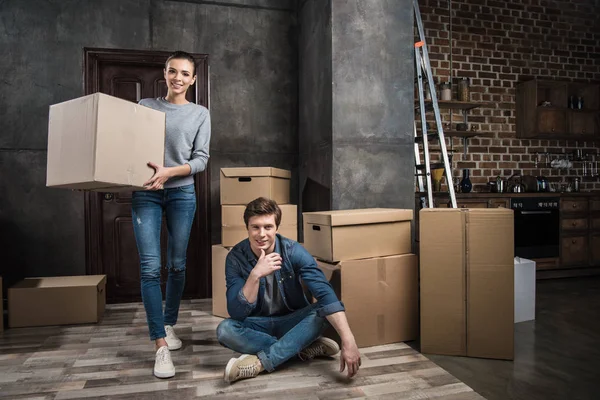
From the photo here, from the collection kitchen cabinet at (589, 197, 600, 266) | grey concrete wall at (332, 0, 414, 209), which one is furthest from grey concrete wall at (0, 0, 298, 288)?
kitchen cabinet at (589, 197, 600, 266)

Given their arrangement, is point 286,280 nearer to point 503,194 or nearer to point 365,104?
point 365,104

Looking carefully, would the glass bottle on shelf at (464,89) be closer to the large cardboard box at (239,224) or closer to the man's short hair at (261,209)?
the large cardboard box at (239,224)

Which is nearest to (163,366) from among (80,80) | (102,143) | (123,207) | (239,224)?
(102,143)

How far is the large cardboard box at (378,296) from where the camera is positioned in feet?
7.19

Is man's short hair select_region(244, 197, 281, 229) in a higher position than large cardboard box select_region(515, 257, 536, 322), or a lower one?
higher

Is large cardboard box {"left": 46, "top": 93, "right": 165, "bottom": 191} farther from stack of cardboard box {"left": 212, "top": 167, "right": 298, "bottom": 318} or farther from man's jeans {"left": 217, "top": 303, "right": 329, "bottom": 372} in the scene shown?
stack of cardboard box {"left": 212, "top": 167, "right": 298, "bottom": 318}

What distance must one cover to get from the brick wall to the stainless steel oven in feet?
1.88

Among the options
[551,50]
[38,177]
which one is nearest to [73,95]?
[38,177]

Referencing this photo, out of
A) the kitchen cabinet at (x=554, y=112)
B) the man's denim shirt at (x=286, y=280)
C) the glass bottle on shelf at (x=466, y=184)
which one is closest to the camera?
Answer: the man's denim shirt at (x=286, y=280)

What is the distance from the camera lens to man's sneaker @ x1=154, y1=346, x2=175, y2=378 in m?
1.86

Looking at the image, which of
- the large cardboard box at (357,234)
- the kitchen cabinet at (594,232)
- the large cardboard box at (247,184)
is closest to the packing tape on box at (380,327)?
the large cardboard box at (357,234)

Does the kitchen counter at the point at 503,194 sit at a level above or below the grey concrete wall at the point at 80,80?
below

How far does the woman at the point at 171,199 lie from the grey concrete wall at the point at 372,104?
1.00 meters

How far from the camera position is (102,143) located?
1.61m
